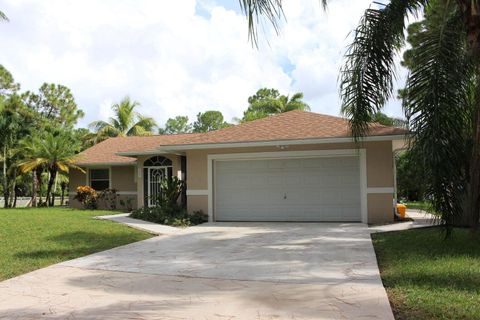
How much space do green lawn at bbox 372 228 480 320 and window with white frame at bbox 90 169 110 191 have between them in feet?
56.4

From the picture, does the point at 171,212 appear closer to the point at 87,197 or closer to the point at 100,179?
the point at 87,197

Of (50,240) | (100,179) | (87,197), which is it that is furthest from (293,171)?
(100,179)

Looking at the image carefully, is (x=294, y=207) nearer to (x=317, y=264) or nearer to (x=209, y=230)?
(x=209, y=230)

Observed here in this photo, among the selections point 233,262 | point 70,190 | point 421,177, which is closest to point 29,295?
point 233,262

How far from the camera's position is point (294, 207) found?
15477 mm

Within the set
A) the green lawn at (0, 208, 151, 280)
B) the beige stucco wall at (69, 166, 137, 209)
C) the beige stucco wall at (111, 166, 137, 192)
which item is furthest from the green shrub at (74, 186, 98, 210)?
the green lawn at (0, 208, 151, 280)

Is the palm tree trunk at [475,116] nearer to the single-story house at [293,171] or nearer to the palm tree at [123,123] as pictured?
the single-story house at [293,171]

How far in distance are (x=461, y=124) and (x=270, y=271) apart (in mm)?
A: 4367

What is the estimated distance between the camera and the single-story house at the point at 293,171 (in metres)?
14.4

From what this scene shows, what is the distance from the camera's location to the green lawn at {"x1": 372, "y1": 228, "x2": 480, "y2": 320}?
5109 mm

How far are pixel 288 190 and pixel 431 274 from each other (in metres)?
8.93

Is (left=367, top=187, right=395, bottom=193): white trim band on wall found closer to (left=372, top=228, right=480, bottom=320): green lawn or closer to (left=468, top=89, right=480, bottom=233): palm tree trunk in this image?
(left=372, top=228, right=480, bottom=320): green lawn

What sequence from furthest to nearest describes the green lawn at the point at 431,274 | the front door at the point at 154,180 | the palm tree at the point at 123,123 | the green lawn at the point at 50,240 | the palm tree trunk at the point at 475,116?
1. the palm tree at the point at 123,123
2. the front door at the point at 154,180
3. the green lawn at the point at 50,240
4. the palm tree trunk at the point at 475,116
5. the green lawn at the point at 431,274

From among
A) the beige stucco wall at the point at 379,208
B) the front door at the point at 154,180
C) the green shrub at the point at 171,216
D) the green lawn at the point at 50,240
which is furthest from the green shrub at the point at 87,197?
the beige stucco wall at the point at 379,208
